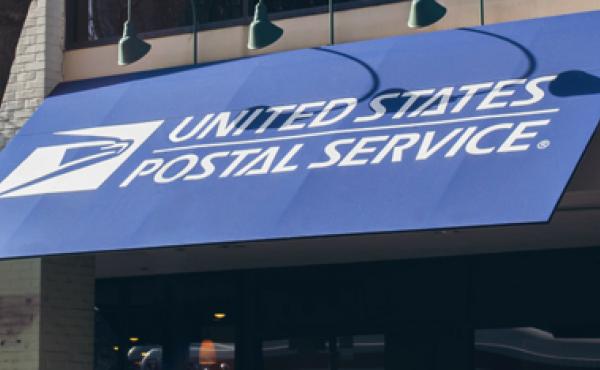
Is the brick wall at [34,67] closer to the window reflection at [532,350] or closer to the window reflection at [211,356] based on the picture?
the window reflection at [211,356]

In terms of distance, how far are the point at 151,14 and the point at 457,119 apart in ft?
16.4

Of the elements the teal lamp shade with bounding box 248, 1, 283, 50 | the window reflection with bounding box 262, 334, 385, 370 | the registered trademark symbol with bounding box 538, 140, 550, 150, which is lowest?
the window reflection with bounding box 262, 334, 385, 370

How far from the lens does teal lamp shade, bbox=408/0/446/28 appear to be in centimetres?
1309

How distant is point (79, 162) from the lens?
14.6 meters

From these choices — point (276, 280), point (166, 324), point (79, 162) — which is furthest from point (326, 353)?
point (79, 162)

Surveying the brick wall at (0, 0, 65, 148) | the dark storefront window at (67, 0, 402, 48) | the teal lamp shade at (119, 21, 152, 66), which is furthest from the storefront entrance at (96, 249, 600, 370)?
the teal lamp shade at (119, 21, 152, 66)

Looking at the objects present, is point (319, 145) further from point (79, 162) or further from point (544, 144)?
point (79, 162)

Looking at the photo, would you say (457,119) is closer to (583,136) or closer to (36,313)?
(583,136)

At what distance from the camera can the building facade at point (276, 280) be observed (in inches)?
578

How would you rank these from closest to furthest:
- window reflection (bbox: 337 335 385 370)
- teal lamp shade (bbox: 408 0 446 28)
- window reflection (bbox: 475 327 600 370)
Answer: teal lamp shade (bbox: 408 0 446 28) → window reflection (bbox: 475 327 600 370) → window reflection (bbox: 337 335 385 370)

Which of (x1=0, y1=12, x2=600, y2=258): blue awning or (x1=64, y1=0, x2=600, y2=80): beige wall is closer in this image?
(x1=0, y1=12, x2=600, y2=258): blue awning

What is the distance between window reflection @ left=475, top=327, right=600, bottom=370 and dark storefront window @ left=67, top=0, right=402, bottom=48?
3700mm

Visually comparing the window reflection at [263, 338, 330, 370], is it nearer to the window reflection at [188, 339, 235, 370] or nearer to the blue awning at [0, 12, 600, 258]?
the window reflection at [188, 339, 235, 370]

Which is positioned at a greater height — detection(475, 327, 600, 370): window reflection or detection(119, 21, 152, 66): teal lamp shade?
detection(119, 21, 152, 66): teal lamp shade
